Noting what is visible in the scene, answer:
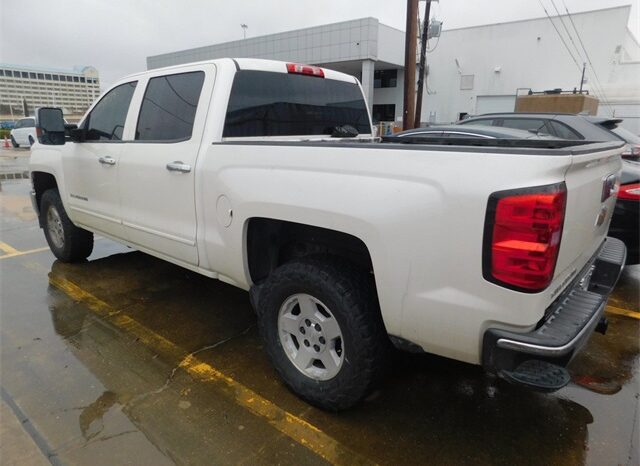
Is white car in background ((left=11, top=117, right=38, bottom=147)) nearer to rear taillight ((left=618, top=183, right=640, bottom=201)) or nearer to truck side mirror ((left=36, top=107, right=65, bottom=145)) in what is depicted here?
truck side mirror ((left=36, top=107, right=65, bottom=145))

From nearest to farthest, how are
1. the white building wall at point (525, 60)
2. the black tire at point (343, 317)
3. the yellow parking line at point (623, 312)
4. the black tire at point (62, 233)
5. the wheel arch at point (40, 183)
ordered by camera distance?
the black tire at point (343, 317), the yellow parking line at point (623, 312), the black tire at point (62, 233), the wheel arch at point (40, 183), the white building wall at point (525, 60)

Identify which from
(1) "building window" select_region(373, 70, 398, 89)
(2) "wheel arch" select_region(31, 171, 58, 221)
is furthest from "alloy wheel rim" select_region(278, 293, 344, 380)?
(1) "building window" select_region(373, 70, 398, 89)

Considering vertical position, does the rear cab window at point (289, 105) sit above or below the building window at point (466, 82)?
below

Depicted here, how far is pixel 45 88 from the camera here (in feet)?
157

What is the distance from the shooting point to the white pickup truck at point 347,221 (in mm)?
1742

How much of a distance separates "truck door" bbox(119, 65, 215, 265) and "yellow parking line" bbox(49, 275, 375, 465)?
664 millimetres

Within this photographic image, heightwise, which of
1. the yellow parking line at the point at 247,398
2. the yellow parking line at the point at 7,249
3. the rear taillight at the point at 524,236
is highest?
the rear taillight at the point at 524,236

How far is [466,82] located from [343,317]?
96.8ft

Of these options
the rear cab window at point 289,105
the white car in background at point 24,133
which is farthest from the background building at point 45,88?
the rear cab window at point 289,105

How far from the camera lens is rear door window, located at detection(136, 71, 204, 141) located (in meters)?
3.13

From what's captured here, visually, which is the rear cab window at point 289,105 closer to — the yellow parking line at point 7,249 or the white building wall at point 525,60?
the yellow parking line at point 7,249

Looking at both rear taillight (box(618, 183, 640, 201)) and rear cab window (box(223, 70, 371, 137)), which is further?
rear taillight (box(618, 183, 640, 201))

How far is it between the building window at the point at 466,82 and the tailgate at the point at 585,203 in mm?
28219

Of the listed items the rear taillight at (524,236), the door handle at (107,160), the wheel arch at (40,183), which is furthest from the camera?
the wheel arch at (40,183)
